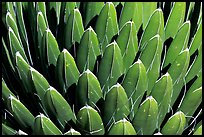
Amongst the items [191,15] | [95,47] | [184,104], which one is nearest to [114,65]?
[95,47]

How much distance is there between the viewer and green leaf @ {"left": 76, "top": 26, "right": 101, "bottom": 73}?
4.34 ft

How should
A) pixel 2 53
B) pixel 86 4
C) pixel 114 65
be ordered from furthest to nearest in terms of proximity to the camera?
1. pixel 2 53
2. pixel 86 4
3. pixel 114 65

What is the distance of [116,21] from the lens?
136 cm

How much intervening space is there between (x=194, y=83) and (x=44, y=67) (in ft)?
1.34

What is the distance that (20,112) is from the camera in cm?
137

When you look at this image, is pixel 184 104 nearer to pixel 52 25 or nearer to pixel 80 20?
pixel 80 20

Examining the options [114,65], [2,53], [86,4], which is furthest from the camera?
[2,53]

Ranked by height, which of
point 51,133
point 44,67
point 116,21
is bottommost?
point 51,133

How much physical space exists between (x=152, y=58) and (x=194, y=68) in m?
0.14

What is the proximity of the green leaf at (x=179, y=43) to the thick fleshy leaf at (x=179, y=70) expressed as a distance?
48mm

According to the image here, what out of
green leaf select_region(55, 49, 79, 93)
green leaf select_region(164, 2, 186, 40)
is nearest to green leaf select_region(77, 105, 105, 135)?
green leaf select_region(55, 49, 79, 93)

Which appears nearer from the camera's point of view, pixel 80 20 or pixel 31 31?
pixel 80 20

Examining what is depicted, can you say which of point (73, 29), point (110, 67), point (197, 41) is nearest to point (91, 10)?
point (73, 29)

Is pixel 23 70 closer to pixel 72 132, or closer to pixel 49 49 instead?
pixel 49 49
